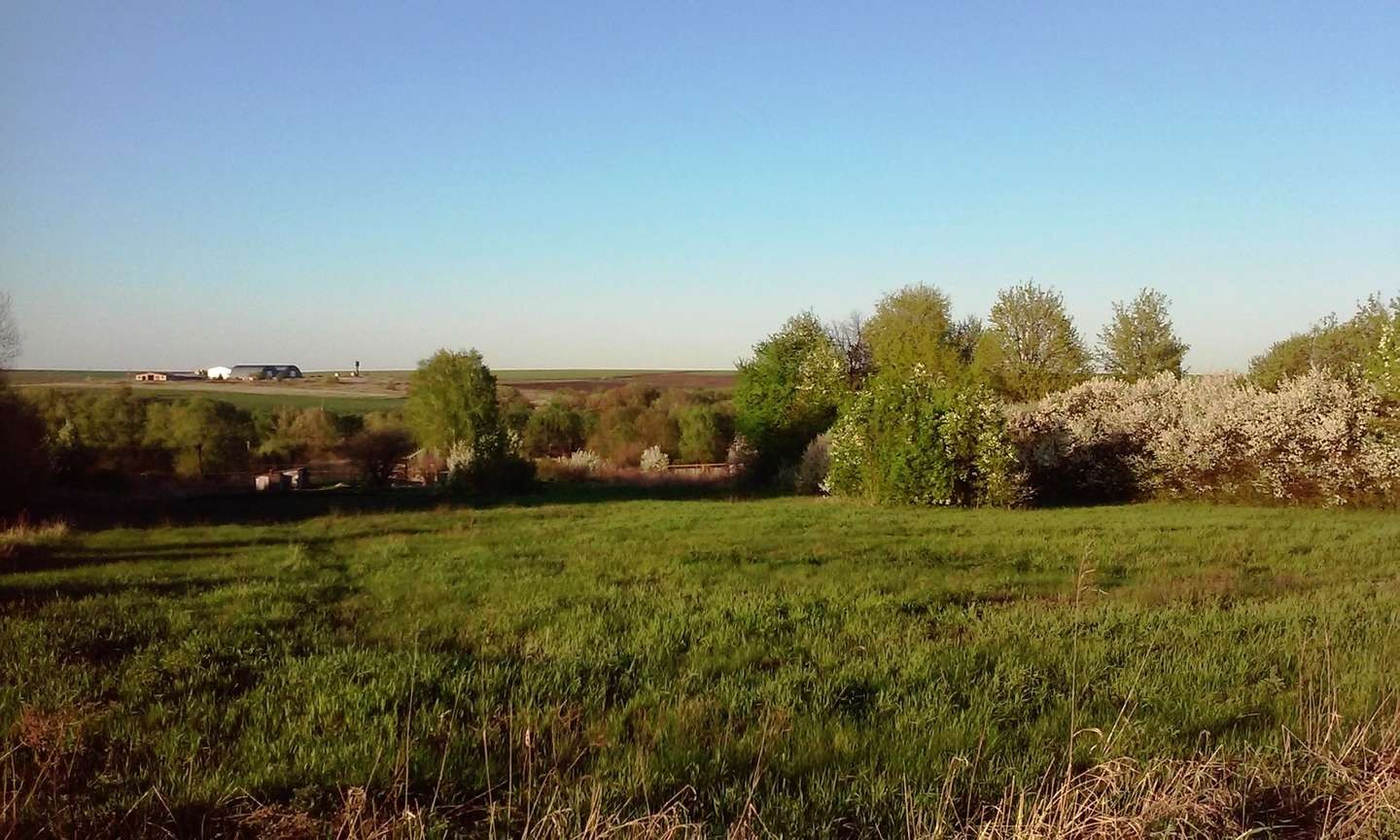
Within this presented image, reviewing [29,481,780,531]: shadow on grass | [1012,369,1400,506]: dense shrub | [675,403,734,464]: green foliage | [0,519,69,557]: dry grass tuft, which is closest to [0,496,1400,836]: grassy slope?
[0,519,69,557]: dry grass tuft

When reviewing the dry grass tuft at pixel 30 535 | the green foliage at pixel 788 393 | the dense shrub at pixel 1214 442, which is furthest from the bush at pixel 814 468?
the dry grass tuft at pixel 30 535

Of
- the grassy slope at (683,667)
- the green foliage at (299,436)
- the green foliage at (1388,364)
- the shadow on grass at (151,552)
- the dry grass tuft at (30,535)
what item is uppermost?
the green foliage at (1388,364)

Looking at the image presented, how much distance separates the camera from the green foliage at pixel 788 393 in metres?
38.7

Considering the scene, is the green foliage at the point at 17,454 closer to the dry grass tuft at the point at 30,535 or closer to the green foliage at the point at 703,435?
the dry grass tuft at the point at 30,535

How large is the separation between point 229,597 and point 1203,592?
1177 cm

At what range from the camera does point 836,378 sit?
128 feet

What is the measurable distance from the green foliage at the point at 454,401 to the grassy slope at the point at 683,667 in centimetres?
2272

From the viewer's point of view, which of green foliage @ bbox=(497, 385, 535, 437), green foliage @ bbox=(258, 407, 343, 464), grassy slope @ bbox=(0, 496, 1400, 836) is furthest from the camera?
green foliage @ bbox=(497, 385, 535, 437)

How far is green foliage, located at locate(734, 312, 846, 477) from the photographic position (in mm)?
38688

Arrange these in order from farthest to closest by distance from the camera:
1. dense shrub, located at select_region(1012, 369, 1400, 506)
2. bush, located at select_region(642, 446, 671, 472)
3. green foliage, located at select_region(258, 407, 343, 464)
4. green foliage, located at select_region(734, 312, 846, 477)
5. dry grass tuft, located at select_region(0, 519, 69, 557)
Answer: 1. bush, located at select_region(642, 446, 671, 472)
2. green foliage, located at select_region(258, 407, 343, 464)
3. green foliage, located at select_region(734, 312, 846, 477)
4. dense shrub, located at select_region(1012, 369, 1400, 506)
5. dry grass tuft, located at select_region(0, 519, 69, 557)

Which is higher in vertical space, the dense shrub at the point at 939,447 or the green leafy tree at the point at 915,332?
the green leafy tree at the point at 915,332

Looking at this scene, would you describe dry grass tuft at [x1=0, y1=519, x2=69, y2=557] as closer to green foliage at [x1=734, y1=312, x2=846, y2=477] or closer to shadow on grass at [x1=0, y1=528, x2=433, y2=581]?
shadow on grass at [x1=0, y1=528, x2=433, y2=581]

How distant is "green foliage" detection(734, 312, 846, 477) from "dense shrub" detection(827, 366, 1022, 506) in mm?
11816

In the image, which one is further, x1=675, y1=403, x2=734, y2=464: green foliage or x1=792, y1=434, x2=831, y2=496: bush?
x1=675, y1=403, x2=734, y2=464: green foliage
